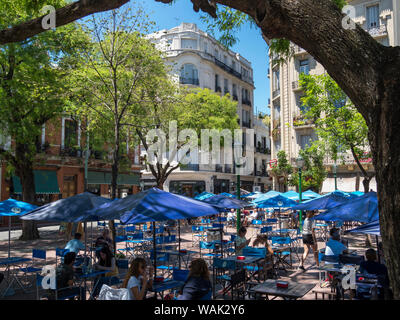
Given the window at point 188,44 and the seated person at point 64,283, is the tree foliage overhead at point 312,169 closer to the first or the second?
the seated person at point 64,283

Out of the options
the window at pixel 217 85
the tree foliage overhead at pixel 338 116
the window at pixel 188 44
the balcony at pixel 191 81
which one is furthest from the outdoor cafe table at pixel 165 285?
the window at pixel 217 85

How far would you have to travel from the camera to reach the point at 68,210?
7891 millimetres

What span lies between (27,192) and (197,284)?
14.8 meters

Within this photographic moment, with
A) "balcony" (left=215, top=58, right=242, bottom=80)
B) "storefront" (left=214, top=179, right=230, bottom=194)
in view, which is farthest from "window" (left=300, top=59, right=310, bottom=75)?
"storefront" (left=214, top=179, right=230, bottom=194)

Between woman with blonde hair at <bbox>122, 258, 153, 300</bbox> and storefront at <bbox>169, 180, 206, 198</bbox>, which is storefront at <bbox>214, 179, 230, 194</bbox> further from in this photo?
woman with blonde hair at <bbox>122, 258, 153, 300</bbox>

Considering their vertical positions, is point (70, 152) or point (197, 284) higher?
point (70, 152)

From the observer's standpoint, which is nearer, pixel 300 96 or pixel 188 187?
pixel 300 96

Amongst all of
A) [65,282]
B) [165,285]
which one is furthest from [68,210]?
[165,285]

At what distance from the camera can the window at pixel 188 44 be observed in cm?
3981

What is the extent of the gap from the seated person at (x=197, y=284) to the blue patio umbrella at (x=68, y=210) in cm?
361

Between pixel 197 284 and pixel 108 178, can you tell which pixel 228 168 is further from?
pixel 197 284

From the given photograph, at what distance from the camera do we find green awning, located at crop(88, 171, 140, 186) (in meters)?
30.5
